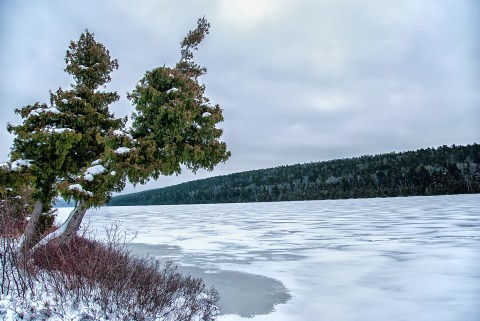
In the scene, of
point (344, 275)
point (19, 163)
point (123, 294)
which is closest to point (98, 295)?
point (123, 294)

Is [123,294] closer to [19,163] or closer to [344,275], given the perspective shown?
[19,163]

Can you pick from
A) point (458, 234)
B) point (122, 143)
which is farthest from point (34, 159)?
point (458, 234)

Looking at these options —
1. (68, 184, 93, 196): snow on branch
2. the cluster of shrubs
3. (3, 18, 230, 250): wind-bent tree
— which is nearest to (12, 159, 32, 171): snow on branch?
(3, 18, 230, 250): wind-bent tree

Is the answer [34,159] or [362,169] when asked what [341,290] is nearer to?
[34,159]

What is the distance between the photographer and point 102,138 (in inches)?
446

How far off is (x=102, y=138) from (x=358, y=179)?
142 metres

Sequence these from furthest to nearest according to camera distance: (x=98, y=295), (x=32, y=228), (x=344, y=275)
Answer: (x=32, y=228)
(x=344, y=275)
(x=98, y=295)

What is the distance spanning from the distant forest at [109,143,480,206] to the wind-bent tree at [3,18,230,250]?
115 m

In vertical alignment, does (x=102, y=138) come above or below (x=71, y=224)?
above

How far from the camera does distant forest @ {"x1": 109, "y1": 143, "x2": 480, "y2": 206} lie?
118500 mm

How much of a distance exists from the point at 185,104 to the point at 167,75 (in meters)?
1.27

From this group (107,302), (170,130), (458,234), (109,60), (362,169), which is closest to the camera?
(107,302)

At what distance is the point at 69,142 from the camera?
11.8 m

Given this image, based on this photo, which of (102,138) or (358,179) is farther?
(358,179)
